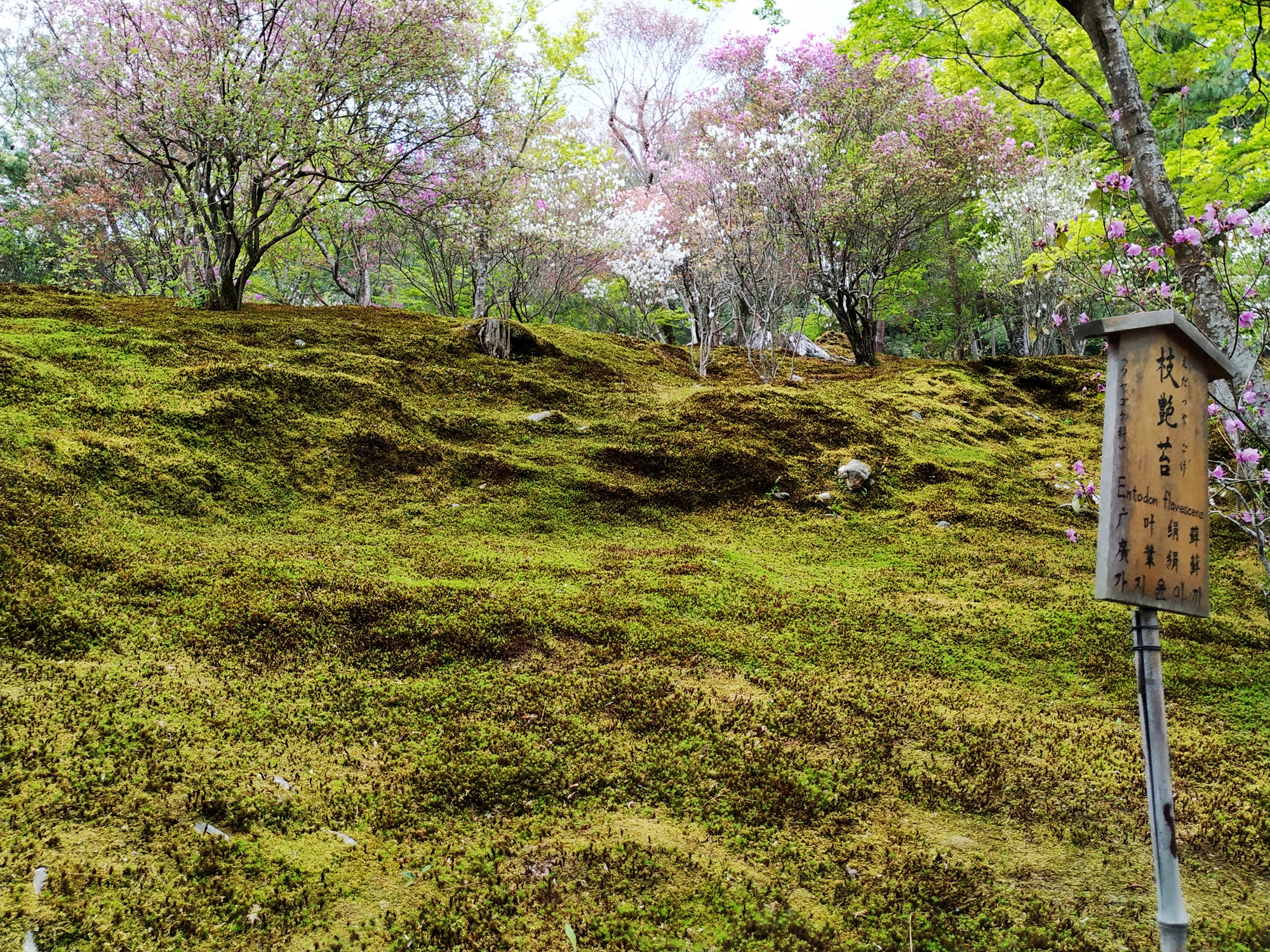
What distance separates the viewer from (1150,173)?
17.5ft

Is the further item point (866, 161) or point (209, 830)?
point (866, 161)

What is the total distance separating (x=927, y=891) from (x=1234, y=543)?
6114 millimetres

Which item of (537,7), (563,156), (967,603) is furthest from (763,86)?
(967,603)

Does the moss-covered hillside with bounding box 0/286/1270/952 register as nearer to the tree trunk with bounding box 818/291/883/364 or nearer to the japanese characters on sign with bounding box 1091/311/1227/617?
the japanese characters on sign with bounding box 1091/311/1227/617

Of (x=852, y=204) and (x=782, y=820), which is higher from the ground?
(x=852, y=204)

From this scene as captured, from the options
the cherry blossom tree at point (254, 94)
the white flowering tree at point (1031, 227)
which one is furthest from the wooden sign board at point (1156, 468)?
the white flowering tree at point (1031, 227)

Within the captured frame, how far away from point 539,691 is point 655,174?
22.4 m

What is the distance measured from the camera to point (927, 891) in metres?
2.54

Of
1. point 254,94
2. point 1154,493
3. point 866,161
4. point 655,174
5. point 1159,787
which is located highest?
point 655,174

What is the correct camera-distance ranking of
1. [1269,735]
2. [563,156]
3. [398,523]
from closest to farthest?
[1269,735] < [398,523] < [563,156]

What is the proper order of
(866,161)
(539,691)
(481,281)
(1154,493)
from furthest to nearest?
1. (481,281)
2. (866,161)
3. (539,691)
4. (1154,493)

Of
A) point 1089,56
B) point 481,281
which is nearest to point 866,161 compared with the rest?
point 1089,56

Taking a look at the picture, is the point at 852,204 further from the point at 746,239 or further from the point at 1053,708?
the point at 1053,708

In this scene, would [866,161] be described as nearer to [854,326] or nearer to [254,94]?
[854,326]
